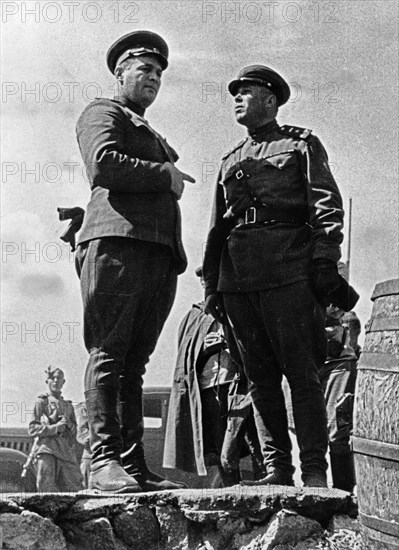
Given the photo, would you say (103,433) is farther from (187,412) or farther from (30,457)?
(30,457)

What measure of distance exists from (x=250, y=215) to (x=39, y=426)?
751 centimetres

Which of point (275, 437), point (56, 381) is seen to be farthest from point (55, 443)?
point (275, 437)

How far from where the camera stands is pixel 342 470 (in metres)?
7.81

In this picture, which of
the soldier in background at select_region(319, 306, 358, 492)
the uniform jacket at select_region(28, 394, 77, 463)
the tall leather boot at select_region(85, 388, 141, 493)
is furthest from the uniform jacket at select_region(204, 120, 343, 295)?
the uniform jacket at select_region(28, 394, 77, 463)

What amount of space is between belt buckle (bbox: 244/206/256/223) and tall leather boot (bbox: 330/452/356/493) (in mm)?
2391

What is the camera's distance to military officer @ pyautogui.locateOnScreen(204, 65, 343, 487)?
5664 millimetres

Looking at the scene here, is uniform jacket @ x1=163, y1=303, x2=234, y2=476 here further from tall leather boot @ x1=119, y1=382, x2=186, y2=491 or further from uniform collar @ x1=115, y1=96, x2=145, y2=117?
uniform collar @ x1=115, y1=96, x2=145, y2=117

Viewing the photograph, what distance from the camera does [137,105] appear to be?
626 cm

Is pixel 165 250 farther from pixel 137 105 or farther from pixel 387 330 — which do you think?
pixel 387 330

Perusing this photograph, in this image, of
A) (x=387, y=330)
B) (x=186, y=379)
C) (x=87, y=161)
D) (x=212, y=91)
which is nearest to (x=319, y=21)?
(x=212, y=91)

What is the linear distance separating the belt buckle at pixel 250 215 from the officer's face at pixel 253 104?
0.45 meters

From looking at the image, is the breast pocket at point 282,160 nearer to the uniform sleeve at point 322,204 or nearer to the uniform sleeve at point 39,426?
the uniform sleeve at point 322,204

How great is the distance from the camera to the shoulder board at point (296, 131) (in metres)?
5.96

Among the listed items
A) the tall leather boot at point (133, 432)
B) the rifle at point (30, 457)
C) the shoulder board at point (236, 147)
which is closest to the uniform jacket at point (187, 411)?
the tall leather boot at point (133, 432)
